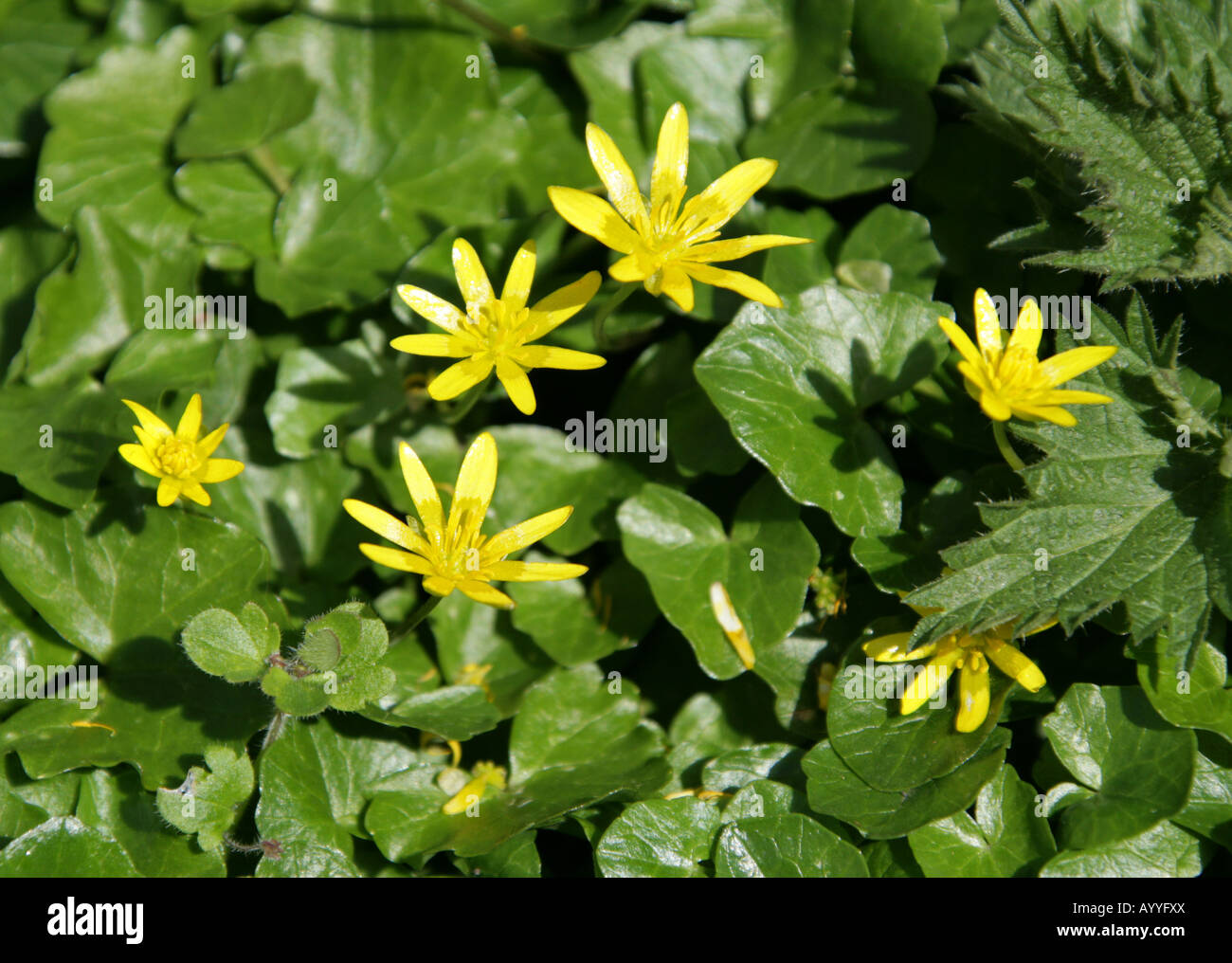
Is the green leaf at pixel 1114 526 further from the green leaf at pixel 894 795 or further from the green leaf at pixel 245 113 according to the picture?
the green leaf at pixel 245 113

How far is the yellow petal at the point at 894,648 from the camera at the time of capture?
2.29 meters

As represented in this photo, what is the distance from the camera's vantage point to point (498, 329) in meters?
2.32

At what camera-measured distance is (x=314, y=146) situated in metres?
3.01

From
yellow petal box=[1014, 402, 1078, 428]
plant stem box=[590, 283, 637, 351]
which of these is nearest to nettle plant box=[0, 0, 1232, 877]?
yellow petal box=[1014, 402, 1078, 428]

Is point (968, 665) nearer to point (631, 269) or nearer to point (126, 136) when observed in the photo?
point (631, 269)

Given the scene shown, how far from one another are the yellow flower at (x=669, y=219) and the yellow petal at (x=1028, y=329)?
1.76 ft

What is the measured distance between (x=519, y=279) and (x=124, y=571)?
51.1 inches

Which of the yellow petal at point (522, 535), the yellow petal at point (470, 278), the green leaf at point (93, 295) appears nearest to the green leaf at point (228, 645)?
the yellow petal at point (522, 535)

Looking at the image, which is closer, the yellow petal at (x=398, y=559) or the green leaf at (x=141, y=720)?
the yellow petal at (x=398, y=559)

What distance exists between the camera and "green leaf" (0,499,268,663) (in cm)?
253

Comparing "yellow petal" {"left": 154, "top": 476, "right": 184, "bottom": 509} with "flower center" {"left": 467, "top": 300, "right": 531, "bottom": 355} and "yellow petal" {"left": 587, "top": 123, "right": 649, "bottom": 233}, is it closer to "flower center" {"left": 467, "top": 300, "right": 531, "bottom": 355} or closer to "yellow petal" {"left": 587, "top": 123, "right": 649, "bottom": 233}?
"flower center" {"left": 467, "top": 300, "right": 531, "bottom": 355}

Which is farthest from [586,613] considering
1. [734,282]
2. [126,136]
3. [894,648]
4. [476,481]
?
[126,136]
